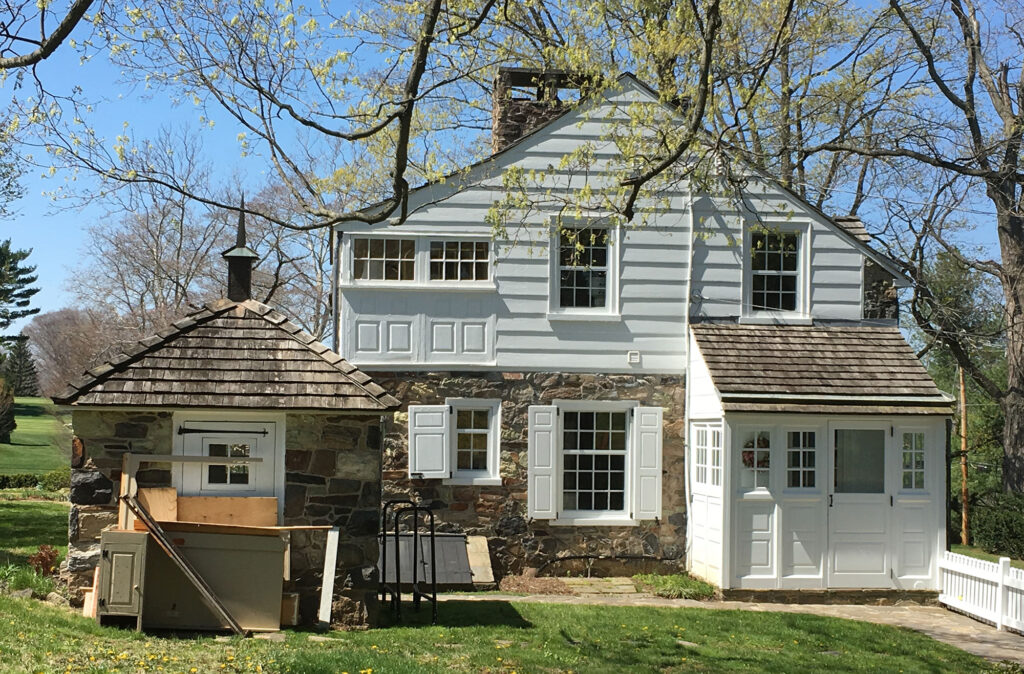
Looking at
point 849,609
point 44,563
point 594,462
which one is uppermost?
point 594,462

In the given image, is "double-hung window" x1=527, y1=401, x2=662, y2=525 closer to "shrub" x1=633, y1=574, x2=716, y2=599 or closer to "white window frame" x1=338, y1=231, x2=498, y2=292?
"shrub" x1=633, y1=574, x2=716, y2=599

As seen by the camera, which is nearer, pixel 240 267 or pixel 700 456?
pixel 240 267

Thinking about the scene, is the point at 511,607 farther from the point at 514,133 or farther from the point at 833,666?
the point at 514,133

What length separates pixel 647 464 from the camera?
1566 centimetres

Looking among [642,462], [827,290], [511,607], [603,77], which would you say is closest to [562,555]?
[642,462]

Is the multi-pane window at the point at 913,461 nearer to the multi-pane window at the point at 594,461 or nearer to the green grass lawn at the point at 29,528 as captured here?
the multi-pane window at the point at 594,461

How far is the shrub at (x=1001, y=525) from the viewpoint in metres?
19.8

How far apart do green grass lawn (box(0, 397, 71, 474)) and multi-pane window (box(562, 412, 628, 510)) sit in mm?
17425

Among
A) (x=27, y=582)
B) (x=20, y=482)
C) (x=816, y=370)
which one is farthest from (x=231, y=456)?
(x=20, y=482)

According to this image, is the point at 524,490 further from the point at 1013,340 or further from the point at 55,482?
the point at 55,482

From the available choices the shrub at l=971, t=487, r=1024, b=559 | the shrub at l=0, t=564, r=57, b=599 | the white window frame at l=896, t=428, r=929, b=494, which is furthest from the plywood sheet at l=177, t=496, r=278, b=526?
the shrub at l=971, t=487, r=1024, b=559

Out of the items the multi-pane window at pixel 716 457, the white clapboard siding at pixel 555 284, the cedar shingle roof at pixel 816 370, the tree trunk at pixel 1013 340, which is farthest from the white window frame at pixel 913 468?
the tree trunk at pixel 1013 340

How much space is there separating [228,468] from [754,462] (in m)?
7.19

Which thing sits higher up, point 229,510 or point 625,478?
point 229,510
